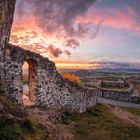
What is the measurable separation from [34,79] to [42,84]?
72cm

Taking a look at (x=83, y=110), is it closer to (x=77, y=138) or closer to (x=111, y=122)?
(x=111, y=122)

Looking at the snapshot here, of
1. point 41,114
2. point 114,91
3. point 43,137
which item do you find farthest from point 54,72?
point 114,91

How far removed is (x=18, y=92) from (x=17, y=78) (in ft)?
3.05

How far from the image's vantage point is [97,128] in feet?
71.8

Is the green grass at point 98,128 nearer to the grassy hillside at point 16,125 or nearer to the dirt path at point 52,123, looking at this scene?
the dirt path at point 52,123

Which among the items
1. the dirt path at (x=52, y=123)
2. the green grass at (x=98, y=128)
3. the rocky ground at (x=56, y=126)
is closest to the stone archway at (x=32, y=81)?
the rocky ground at (x=56, y=126)

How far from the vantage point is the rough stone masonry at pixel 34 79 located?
59.8ft

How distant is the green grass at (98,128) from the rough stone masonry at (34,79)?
156 cm

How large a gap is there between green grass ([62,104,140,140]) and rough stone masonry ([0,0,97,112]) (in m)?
1.56

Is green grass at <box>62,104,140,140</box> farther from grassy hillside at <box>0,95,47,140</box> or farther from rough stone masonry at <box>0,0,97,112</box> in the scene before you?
grassy hillside at <box>0,95,47,140</box>

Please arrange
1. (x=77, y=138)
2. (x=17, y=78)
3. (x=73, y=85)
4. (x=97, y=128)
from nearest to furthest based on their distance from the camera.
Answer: (x=77, y=138)
(x=17, y=78)
(x=97, y=128)
(x=73, y=85)

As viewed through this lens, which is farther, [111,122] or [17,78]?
[111,122]

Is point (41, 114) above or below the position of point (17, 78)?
below

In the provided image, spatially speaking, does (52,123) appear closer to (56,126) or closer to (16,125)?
(56,126)
